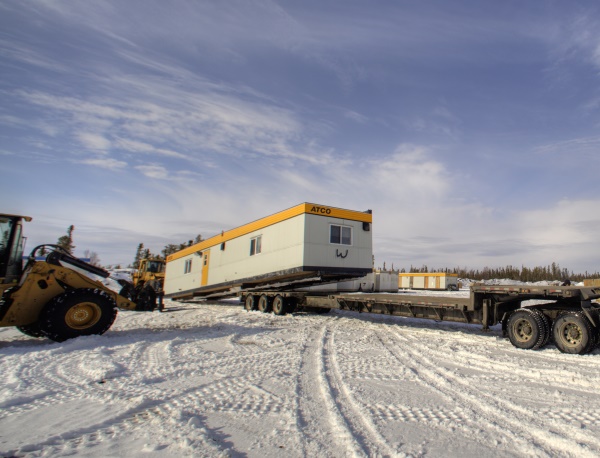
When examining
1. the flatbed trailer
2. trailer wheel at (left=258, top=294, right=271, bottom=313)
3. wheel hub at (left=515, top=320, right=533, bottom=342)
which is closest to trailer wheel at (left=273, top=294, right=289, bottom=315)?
trailer wheel at (left=258, top=294, right=271, bottom=313)

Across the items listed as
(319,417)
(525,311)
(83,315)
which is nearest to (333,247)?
(525,311)

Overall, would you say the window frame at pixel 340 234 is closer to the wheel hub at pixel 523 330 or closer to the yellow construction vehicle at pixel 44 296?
the wheel hub at pixel 523 330

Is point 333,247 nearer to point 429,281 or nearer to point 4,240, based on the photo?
point 4,240

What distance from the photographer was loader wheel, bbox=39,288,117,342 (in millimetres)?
7422

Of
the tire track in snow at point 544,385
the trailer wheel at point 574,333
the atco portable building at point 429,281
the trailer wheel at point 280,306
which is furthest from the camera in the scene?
the atco portable building at point 429,281

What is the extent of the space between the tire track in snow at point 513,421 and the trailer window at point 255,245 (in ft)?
34.4

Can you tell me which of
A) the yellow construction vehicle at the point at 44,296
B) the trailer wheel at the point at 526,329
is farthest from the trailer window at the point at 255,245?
the trailer wheel at the point at 526,329

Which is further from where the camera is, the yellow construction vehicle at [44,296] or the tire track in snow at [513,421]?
the yellow construction vehicle at [44,296]

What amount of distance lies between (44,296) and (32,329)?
80cm

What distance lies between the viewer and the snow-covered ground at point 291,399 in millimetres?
3137

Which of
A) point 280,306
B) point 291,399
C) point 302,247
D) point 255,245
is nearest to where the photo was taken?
point 291,399

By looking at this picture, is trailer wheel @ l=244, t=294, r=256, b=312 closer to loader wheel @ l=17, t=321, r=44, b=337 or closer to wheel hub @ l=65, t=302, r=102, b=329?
wheel hub @ l=65, t=302, r=102, b=329

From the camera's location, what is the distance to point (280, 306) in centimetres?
1467

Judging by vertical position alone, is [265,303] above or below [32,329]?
above
